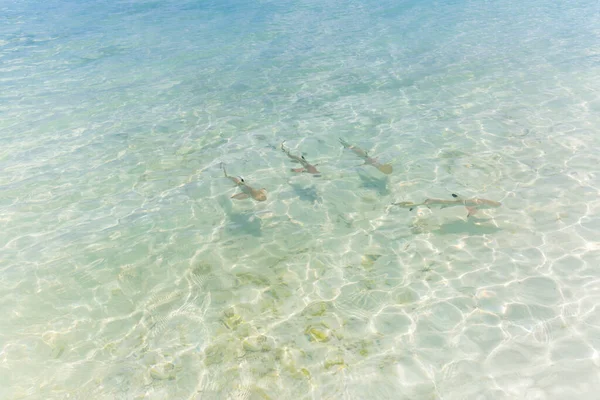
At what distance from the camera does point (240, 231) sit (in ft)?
28.5

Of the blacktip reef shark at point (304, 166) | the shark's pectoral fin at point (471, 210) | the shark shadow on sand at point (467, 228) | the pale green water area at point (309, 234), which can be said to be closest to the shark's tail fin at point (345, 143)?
the pale green water area at point (309, 234)

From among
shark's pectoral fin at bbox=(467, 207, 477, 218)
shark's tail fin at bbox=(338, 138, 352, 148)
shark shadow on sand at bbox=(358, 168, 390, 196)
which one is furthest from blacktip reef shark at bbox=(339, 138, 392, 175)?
shark's pectoral fin at bbox=(467, 207, 477, 218)

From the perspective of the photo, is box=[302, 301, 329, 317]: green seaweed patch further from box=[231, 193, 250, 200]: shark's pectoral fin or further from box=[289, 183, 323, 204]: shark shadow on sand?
box=[231, 193, 250, 200]: shark's pectoral fin

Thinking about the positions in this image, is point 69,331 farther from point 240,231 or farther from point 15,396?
point 240,231

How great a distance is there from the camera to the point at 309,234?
847cm

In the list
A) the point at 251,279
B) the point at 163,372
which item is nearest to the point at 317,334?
the point at 251,279

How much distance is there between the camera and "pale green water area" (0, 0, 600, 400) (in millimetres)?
5828

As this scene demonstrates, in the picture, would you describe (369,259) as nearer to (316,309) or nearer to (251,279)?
(316,309)

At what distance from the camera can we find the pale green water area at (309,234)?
5.83 metres

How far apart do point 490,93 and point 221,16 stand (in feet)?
73.8

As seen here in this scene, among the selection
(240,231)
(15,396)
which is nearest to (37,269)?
(15,396)

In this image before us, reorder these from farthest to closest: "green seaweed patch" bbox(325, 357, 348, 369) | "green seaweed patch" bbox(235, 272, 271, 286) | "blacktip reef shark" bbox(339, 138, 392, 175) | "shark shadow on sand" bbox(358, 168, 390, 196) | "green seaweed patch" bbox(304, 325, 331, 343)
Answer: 1. "blacktip reef shark" bbox(339, 138, 392, 175)
2. "shark shadow on sand" bbox(358, 168, 390, 196)
3. "green seaweed patch" bbox(235, 272, 271, 286)
4. "green seaweed patch" bbox(304, 325, 331, 343)
5. "green seaweed patch" bbox(325, 357, 348, 369)

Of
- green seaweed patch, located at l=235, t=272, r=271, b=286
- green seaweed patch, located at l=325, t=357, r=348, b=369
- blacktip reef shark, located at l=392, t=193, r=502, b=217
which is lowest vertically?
green seaweed patch, located at l=235, t=272, r=271, b=286

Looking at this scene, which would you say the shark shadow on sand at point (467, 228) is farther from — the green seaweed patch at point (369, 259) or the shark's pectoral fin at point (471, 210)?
the green seaweed patch at point (369, 259)
